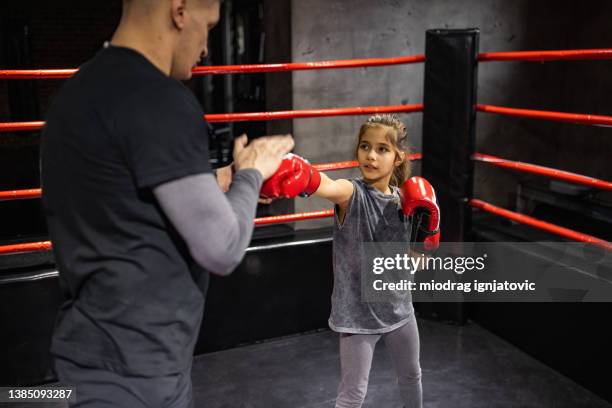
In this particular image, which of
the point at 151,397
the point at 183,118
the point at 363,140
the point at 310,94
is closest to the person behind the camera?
the point at 183,118

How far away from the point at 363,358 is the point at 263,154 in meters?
0.88

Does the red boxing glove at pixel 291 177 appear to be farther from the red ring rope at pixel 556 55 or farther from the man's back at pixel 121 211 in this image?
the red ring rope at pixel 556 55

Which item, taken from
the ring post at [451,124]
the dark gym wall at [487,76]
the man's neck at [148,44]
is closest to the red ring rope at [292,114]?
the ring post at [451,124]

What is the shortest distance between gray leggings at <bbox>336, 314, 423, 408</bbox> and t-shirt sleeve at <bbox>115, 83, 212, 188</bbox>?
1012mm

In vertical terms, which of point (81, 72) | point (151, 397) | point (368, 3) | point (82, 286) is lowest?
point (151, 397)

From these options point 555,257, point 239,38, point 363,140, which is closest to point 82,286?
point 363,140

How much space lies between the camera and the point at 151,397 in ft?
3.05

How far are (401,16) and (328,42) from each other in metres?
0.42

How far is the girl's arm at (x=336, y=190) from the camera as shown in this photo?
Result: 5.22ft

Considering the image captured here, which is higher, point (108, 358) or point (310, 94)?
point (310, 94)

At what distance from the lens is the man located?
81 centimetres

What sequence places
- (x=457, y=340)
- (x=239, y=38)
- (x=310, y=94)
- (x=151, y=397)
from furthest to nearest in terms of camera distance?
1. (x=239, y=38)
2. (x=310, y=94)
3. (x=457, y=340)
4. (x=151, y=397)

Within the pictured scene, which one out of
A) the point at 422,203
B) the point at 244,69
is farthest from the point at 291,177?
the point at 244,69

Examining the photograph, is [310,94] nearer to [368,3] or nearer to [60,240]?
[368,3]
